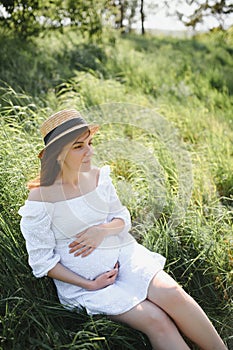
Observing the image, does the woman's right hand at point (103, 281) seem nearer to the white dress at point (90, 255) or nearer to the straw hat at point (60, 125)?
the white dress at point (90, 255)

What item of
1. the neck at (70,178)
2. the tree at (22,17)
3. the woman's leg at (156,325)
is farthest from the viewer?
the tree at (22,17)

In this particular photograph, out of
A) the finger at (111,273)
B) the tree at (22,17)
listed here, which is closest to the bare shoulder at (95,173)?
the finger at (111,273)

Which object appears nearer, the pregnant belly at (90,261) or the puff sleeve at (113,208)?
the pregnant belly at (90,261)

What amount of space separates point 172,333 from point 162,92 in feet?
15.1

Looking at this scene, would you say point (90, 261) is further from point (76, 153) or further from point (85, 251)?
point (76, 153)

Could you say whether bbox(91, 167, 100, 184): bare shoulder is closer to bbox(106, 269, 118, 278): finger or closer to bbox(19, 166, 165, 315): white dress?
bbox(19, 166, 165, 315): white dress

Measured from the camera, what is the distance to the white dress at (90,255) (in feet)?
7.23

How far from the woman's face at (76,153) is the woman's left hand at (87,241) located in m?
0.31

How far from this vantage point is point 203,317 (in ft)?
7.32

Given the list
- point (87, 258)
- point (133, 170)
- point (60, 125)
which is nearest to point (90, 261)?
point (87, 258)

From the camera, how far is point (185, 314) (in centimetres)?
221

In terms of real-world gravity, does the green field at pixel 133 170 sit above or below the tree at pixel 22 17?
below

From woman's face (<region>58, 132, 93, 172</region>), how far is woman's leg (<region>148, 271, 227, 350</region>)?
0.66 meters

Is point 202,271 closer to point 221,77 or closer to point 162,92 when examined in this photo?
point 162,92
